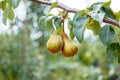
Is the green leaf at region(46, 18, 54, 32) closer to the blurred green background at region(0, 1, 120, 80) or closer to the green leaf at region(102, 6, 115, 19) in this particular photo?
the green leaf at region(102, 6, 115, 19)

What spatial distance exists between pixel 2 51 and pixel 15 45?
0.46ft

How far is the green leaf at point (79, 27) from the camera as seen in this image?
0.77 m

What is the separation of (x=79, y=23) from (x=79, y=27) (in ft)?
0.04

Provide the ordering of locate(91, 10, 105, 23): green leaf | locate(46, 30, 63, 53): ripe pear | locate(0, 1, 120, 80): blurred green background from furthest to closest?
locate(0, 1, 120, 80): blurred green background, locate(46, 30, 63, 53): ripe pear, locate(91, 10, 105, 23): green leaf

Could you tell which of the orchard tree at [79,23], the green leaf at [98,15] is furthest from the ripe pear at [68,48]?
the green leaf at [98,15]

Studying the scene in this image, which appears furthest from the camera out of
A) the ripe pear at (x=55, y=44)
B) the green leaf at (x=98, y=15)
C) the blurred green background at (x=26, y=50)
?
the blurred green background at (x=26, y=50)

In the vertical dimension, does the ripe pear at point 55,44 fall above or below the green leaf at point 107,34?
below

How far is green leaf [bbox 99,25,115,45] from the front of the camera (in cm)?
83

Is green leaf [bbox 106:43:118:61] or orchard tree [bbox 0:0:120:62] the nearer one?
orchard tree [bbox 0:0:120:62]

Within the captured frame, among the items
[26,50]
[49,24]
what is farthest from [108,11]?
[26,50]

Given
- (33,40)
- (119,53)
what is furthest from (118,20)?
(33,40)

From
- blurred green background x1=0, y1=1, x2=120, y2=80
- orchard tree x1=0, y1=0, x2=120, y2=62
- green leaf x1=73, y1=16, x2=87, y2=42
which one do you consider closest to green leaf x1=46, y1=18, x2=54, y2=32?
orchard tree x1=0, y1=0, x2=120, y2=62

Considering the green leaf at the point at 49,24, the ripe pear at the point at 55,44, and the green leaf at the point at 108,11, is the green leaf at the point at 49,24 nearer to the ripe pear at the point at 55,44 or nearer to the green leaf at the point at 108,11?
the ripe pear at the point at 55,44

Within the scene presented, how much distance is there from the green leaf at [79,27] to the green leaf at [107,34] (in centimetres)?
6
